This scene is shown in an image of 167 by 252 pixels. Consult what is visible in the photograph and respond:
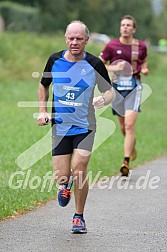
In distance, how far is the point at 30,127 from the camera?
17.5 metres

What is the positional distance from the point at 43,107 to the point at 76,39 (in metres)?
0.75

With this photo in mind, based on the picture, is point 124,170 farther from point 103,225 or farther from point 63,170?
point 63,170

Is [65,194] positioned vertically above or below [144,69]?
below

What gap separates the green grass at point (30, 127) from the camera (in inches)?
400

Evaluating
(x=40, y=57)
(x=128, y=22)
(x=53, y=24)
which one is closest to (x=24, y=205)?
(x=128, y=22)

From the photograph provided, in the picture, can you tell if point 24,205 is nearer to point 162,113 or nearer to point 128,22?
point 128,22

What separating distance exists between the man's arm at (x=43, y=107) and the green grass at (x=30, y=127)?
1343 mm

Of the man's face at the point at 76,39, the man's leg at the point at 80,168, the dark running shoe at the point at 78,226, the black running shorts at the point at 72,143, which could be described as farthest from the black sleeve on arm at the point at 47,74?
the dark running shoe at the point at 78,226

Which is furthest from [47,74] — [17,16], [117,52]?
[17,16]

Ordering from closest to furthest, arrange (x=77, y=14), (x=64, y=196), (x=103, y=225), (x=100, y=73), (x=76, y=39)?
(x=76, y=39) → (x=100, y=73) → (x=64, y=196) → (x=103, y=225) → (x=77, y=14)

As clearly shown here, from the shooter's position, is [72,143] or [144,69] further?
[144,69]

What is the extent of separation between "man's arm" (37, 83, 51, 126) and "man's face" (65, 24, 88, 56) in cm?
54

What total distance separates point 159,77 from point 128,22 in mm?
27612

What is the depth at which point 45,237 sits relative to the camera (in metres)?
7.46
